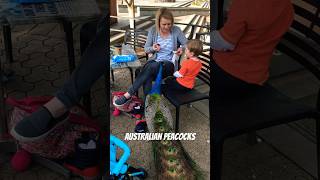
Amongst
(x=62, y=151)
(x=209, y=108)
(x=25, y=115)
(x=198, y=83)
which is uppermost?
(x=198, y=83)

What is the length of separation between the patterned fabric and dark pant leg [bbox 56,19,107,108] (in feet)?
0.89

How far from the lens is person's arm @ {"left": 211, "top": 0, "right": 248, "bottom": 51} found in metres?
1.86

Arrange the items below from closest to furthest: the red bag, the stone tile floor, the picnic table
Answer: the picnic table
the stone tile floor
the red bag

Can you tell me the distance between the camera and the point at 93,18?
2.26 meters

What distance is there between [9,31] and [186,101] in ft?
5.87

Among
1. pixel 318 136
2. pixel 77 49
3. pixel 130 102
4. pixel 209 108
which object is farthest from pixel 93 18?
pixel 318 136

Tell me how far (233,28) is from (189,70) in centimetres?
26

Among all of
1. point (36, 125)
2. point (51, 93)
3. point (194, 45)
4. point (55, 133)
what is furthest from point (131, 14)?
point (51, 93)

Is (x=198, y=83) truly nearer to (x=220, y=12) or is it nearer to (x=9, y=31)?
(x=220, y=12)

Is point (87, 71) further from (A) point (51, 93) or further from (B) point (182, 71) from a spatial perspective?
(A) point (51, 93)

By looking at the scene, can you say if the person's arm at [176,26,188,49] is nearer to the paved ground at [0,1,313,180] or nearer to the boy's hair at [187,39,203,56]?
the boy's hair at [187,39,203,56]

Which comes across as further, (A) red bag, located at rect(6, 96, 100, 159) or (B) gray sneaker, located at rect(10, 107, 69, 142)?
(A) red bag, located at rect(6, 96, 100, 159)

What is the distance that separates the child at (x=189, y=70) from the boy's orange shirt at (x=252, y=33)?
0.13m

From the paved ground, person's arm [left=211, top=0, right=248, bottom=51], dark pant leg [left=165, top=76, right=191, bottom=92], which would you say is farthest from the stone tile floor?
person's arm [left=211, top=0, right=248, bottom=51]
